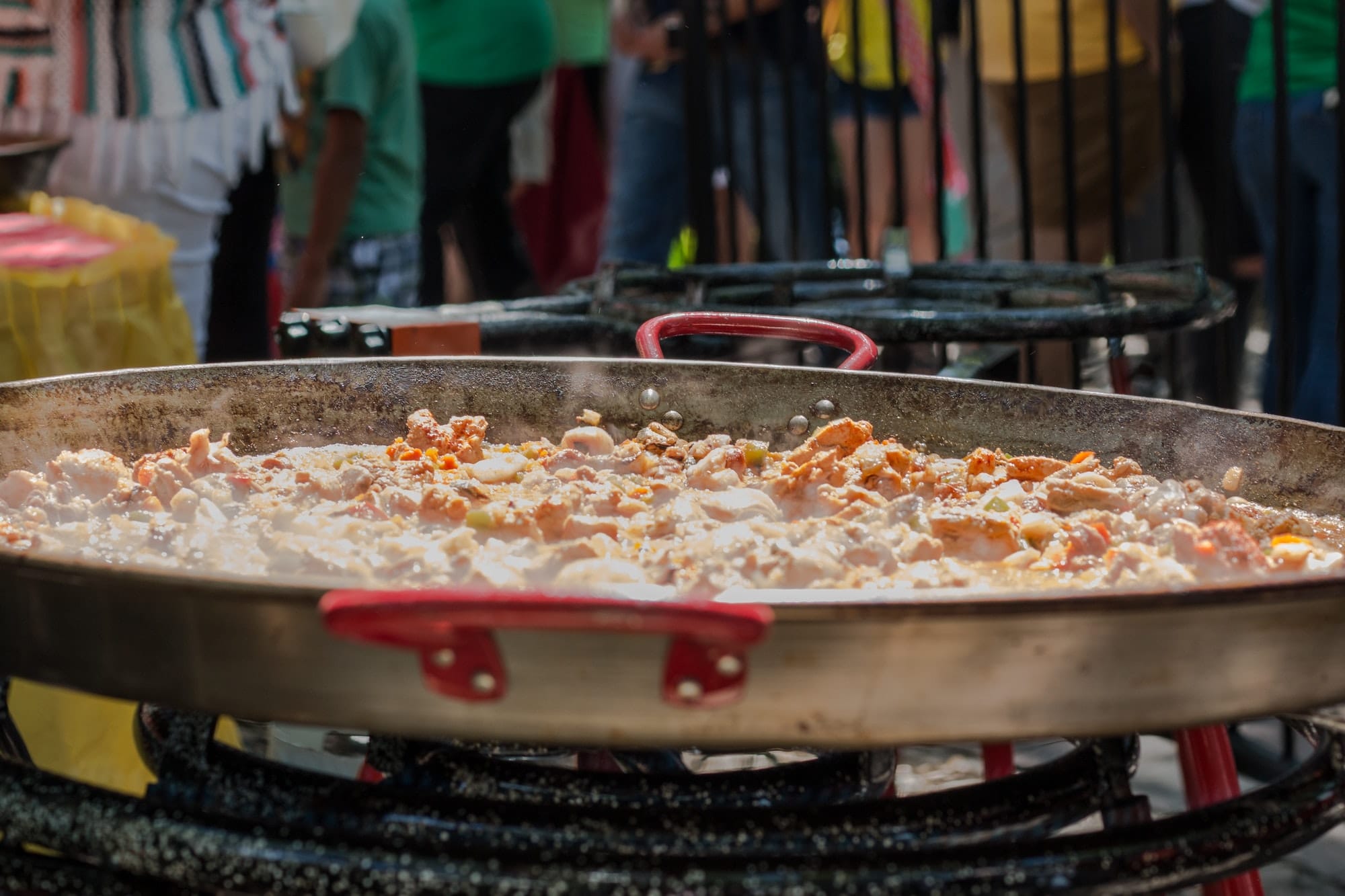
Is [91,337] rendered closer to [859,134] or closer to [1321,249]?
[859,134]

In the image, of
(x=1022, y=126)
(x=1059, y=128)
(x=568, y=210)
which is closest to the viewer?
(x=1022, y=126)

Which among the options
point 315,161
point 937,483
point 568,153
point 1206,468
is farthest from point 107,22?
point 568,153

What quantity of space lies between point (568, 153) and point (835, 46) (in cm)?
151

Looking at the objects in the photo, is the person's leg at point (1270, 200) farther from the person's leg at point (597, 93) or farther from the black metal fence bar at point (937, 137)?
the person's leg at point (597, 93)

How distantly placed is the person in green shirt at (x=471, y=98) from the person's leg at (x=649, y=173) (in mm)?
388

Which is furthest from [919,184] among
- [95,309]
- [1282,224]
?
[95,309]

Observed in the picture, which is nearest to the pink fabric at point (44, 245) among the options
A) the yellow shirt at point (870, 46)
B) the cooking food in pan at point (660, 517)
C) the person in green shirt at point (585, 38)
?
the cooking food in pan at point (660, 517)

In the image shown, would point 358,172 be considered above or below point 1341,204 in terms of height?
above

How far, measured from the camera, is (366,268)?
4.17 m

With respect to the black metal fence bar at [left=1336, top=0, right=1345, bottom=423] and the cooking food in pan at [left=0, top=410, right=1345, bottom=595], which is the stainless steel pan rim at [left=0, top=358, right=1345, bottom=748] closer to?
the cooking food in pan at [left=0, top=410, right=1345, bottom=595]

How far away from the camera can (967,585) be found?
1.07m

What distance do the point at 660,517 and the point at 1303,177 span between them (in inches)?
108

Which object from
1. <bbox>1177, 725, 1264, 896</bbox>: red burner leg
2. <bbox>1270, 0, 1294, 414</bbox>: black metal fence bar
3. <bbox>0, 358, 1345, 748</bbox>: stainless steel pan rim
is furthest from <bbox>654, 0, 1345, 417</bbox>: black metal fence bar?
<bbox>0, 358, 1345, 748</bbox>: stainless steel pan rim

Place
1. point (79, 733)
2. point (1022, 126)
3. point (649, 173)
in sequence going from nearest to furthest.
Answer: point (79, 733)
point (1022, 126)
point (649, 173)
